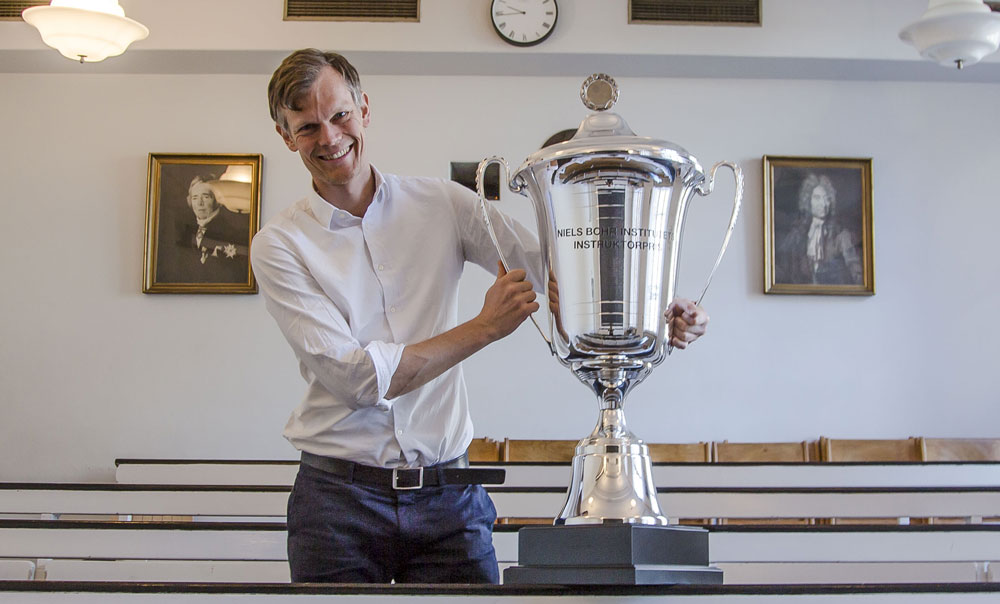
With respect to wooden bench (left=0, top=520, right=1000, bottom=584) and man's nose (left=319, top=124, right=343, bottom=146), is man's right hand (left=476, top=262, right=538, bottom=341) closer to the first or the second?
man's nose (left=319, top=124, right=343, bottom=146)

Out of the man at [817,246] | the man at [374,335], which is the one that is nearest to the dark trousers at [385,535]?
the man at [374,335]

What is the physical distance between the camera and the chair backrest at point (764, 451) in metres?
4.99

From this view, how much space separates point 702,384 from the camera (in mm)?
5242

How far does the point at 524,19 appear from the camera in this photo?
5156 millimetres

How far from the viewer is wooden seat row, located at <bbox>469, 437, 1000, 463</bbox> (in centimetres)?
481

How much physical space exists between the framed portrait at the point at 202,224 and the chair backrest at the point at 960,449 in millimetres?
3457

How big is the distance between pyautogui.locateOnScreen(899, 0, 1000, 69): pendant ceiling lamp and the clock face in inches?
68.1

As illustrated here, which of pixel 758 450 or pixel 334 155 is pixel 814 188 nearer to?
pixel 758 450

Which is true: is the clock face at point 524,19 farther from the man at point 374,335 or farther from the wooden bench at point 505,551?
the man at point 374,335

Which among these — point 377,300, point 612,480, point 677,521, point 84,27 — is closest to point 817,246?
point 677,521

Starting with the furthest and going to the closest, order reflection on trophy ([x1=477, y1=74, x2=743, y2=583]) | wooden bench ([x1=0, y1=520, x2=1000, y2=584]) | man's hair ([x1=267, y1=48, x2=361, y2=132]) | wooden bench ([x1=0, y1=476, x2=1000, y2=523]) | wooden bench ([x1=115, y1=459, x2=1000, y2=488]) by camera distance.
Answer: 1. wooden bench ([x1=115, y1=459, x2=1000, y2=488])
2. wooden bench ([x1=0, y1=476, x2=1000, y2=523])
3. wooden bench ([x1=0, y1=520, x2=1000, y2=584])
4. man's hair ([x1=267, y1=48, x2=361, y2=132])
5. reflection on trophy ([x1=477, y1=74, x2=743, y2=583])

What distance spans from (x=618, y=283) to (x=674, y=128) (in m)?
4.20

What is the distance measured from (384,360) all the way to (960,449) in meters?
4.16

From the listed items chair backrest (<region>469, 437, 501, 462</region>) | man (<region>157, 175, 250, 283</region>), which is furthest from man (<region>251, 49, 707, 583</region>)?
man (<region>157, 175, 250, 283</region>)
